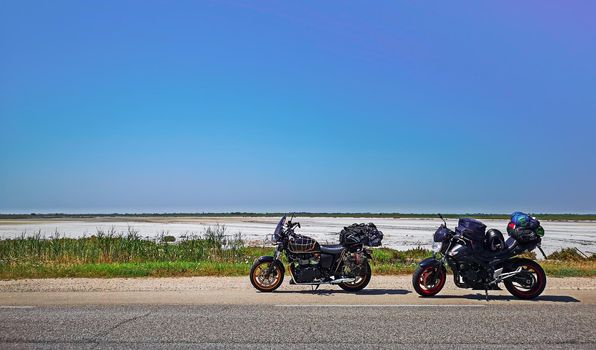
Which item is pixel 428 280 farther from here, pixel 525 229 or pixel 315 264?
pixel 315 264

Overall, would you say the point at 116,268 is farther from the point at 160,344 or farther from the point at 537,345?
the point at 537,345

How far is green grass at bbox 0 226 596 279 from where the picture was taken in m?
16.1

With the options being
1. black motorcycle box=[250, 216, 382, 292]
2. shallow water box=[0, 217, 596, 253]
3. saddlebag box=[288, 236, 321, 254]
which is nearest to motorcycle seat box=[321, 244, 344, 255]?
black motorcycle box=[250, 216, 382, 292]

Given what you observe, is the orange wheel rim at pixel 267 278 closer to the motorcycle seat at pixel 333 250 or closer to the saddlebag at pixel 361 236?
the motorcycle seat at pixel 333 250

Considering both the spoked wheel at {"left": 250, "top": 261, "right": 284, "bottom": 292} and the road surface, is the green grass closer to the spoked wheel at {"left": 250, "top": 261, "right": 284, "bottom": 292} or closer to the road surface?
the road surface

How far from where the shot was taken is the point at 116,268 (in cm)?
1680

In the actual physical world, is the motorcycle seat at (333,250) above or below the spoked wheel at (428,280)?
above

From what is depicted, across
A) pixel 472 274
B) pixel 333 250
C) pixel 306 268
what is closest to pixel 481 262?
pixel 472 274

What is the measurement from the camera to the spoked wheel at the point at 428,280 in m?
11.2

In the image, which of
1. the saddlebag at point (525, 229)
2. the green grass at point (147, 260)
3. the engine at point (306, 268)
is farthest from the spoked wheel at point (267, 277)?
the saddlebag at point (525, 229)

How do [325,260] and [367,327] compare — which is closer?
[367,327]

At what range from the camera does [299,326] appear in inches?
319

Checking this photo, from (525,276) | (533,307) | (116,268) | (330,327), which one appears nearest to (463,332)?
(330,327)

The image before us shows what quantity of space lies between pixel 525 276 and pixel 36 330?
905 centimetres
